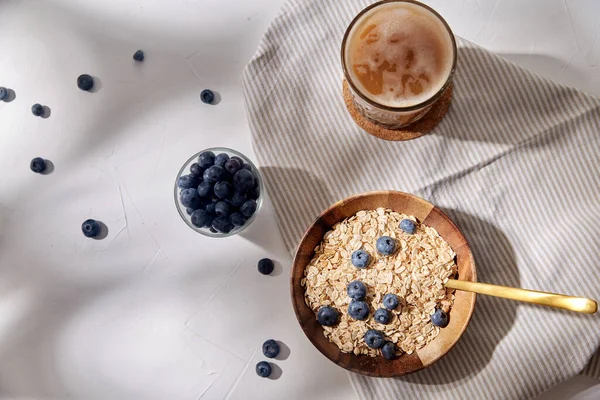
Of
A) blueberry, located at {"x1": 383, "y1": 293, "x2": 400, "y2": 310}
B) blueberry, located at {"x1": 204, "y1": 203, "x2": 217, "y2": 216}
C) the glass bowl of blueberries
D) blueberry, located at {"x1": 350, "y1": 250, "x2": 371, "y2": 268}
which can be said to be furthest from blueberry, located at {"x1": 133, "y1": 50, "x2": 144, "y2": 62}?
blueberry, located at {"x1": 383, "y1": 293, "x2": 400, "y2": 310}

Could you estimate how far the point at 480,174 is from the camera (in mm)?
1245

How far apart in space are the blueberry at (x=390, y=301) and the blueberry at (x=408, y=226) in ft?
0.45

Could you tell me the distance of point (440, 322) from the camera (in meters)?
1.14

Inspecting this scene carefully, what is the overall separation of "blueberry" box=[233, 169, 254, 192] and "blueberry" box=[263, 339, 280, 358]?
0.36 meters

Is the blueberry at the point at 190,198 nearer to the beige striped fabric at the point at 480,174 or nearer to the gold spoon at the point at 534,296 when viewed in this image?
the beige striped fabric at the point at 480,174

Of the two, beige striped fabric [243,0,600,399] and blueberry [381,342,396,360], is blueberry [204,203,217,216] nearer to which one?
beige striped fabric [243,0,600,399]

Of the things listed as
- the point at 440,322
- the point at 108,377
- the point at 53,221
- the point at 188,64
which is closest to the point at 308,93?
the point at 188,64

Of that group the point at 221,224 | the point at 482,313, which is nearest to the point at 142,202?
the point at 221,224

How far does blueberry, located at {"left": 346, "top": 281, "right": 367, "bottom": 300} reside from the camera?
114 cm

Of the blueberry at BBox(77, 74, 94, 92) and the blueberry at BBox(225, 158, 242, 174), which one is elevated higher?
the blueberry at BBox(77, 74, 94, 92)

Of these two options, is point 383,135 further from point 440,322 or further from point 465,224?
point 440,322

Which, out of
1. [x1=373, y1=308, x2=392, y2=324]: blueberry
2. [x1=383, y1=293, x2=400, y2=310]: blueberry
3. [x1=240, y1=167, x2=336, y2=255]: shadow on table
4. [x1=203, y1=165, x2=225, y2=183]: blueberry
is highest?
[x1=203, y1=165, x2=225, y2=183]: blueberry

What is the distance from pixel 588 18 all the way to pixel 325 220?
0.77m

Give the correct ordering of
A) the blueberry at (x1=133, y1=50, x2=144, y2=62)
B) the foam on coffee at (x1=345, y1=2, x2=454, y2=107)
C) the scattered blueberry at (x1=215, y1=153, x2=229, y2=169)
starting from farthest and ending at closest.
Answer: the blueberry at (x1=133, y1=50, x2=144, y2=62) < the scattered blueberry at (x1=215, y1=153, x2=229, y2=169) < the foam on coffee at (x1=345, y1=2, x2=454, y2=107)
